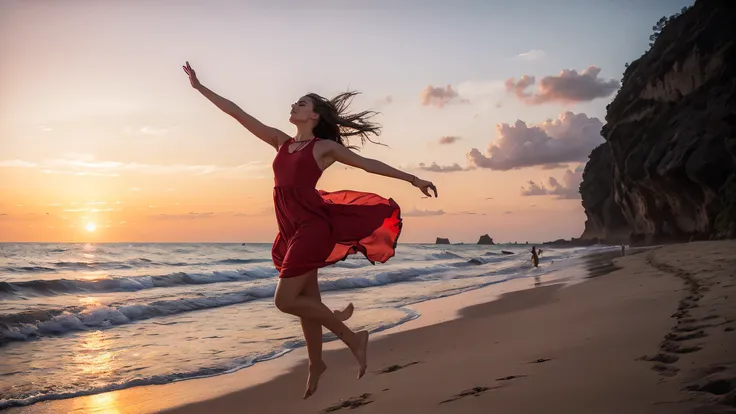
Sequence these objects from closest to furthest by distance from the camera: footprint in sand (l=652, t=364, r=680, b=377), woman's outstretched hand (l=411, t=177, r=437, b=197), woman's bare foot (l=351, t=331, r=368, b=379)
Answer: footprint in sand (l=652, t=364, r=680, b=377) → woman's outstretched hand (l=411, t=177, r=437, b=197) → woman's bare foot (l=351, t=331, r=368, b=379)

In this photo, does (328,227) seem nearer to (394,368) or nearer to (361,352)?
(361,352)

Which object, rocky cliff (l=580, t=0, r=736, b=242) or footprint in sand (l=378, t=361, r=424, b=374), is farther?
rocky cliff (l=580, t=0, r=736, b=242)

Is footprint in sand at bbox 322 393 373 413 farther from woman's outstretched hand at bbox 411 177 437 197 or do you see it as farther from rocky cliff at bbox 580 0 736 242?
rocky cliff at bbox 580 0 736 242

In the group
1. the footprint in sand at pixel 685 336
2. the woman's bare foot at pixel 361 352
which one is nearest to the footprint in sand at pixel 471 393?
the woman's bare foot at pixel 361 352

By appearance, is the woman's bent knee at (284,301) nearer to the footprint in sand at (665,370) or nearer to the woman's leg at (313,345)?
the woman's leg at (313,345)

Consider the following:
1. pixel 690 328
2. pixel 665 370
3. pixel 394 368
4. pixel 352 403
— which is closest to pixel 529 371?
pixel 665 370

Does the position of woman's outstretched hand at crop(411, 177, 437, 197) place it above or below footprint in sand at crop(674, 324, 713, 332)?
above

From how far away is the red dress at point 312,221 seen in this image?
4.03 m

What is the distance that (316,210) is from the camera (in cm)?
412

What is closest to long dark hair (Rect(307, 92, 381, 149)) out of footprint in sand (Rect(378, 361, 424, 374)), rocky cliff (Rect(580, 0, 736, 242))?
footprint in sand (Rect(378, 361, 424, 374))

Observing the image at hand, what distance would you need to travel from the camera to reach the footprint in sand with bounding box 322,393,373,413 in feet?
15.1

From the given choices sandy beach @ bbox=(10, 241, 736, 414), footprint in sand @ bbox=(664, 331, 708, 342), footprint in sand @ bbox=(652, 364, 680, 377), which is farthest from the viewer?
footprint in sand @ bbox=(664, 331, 708, 342)

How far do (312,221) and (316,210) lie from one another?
86 millimetres

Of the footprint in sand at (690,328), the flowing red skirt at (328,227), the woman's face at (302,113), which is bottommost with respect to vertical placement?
the footprint in sand at (690,328)
